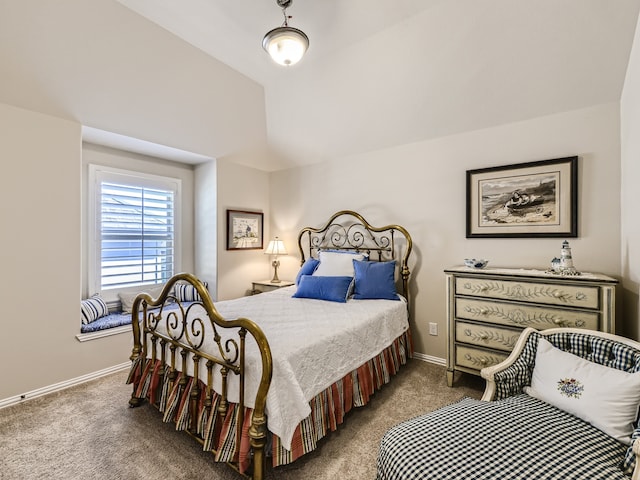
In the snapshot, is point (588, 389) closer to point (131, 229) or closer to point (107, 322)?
point (107, 322)

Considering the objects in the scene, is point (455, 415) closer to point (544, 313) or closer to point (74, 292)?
point (544, 313)

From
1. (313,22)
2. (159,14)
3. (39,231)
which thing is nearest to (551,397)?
(313,22)

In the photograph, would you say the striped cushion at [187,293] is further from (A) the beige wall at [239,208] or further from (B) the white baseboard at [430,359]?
(B) the white baseboard at [430,359]

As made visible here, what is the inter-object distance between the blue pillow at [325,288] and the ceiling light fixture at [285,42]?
6.31 feet

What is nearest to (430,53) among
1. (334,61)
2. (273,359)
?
(334,61)

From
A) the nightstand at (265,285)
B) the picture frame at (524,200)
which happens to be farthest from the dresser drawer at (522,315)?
the nightstand at (265,285)

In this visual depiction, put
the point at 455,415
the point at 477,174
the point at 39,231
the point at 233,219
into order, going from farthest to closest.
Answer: the point at 233,219 → the point at 477,174 → the point at 39,231 → the point at 455,415

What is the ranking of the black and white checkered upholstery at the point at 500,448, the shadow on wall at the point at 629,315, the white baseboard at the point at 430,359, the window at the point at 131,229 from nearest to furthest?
the black and white checkered upholstery at the point at 500,448, the shadow on wall at the point at 629,315, the white baseboard at the point at 430,359, the window at the point at 131,229

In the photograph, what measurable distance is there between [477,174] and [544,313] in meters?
1.37

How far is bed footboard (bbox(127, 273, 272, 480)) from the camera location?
1499mm

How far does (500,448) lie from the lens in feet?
3.92

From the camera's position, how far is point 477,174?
2910 mm

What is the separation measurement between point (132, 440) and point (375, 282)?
2238 mm

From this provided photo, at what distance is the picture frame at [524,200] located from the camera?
251cm
